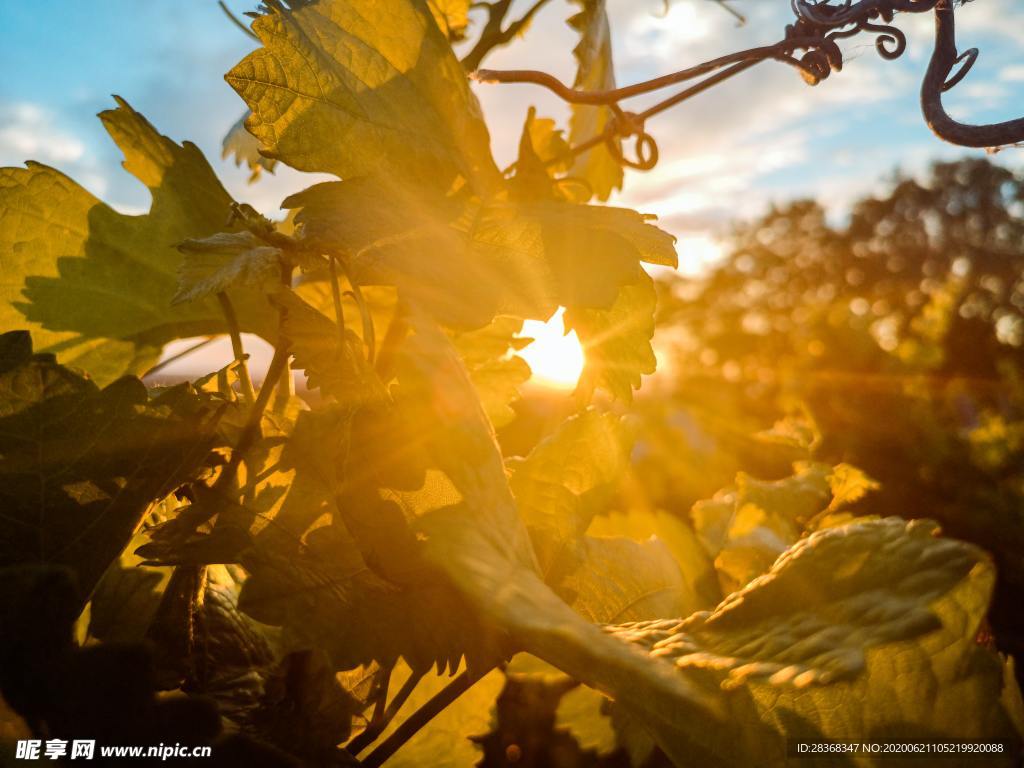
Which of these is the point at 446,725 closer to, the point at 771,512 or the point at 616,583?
the point at 616,583

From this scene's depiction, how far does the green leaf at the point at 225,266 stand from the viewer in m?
0.37

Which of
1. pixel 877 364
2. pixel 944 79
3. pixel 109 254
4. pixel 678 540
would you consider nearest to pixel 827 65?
pixel 944 79

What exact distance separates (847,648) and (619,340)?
32 cm

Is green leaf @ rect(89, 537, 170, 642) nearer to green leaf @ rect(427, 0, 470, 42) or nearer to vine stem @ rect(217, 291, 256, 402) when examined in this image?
vine stem @ rect(217, 291, 256, 402)

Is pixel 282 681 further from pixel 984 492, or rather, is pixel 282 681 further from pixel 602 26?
pixel 984 492

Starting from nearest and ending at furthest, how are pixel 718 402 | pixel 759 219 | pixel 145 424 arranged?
1. pixel 145 424
2. pixel 718 402
3. pixel 759 219

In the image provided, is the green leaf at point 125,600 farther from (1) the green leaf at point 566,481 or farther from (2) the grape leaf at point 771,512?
(2) the grape leaf at point 771,512

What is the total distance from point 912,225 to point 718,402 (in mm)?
15003

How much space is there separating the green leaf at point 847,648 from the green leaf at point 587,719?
24 centimetres

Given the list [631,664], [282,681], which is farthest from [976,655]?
[282,681]

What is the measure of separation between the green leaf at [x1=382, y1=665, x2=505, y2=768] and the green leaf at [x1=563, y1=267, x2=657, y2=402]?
0.78ft

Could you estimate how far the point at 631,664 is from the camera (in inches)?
9.5

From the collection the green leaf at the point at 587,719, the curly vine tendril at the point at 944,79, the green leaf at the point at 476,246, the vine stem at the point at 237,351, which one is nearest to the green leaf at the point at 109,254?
the vine stem at the point at 237,351

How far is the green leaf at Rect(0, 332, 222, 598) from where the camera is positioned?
1.11 ft
